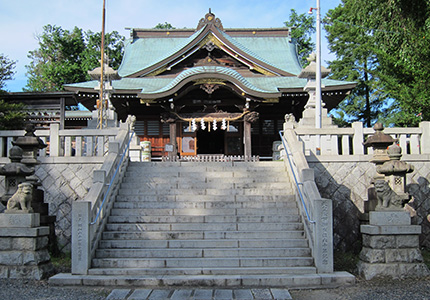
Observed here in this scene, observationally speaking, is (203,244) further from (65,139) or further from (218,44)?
(218,44)

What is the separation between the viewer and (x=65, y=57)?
1346 inches

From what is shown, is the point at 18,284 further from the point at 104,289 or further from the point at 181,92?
the point at 181,92

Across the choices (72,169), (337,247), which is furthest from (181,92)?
(337,247)

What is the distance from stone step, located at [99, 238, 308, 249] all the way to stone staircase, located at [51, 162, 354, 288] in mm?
19

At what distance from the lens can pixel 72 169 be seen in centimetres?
941

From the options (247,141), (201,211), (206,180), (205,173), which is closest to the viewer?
(201,211)

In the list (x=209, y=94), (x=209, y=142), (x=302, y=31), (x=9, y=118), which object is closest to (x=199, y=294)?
(x=209, y=94)

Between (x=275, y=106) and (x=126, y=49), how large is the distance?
397 inches

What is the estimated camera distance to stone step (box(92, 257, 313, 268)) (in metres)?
6.59

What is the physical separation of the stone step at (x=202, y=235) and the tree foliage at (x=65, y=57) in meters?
26.0

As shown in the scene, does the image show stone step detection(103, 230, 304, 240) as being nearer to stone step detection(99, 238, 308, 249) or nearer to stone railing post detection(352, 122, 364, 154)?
stone step detection(99, 238, 308, 249)

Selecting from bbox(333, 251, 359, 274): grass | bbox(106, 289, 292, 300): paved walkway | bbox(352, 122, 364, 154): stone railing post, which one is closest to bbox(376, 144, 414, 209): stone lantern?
bbox(333, 251, 359, 274): grass

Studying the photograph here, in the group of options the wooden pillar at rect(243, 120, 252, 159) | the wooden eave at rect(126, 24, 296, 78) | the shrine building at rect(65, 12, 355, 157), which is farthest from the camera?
the wooden eave at rect(126, 24, 296, 78)

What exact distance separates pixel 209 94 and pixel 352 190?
7.72 meters
